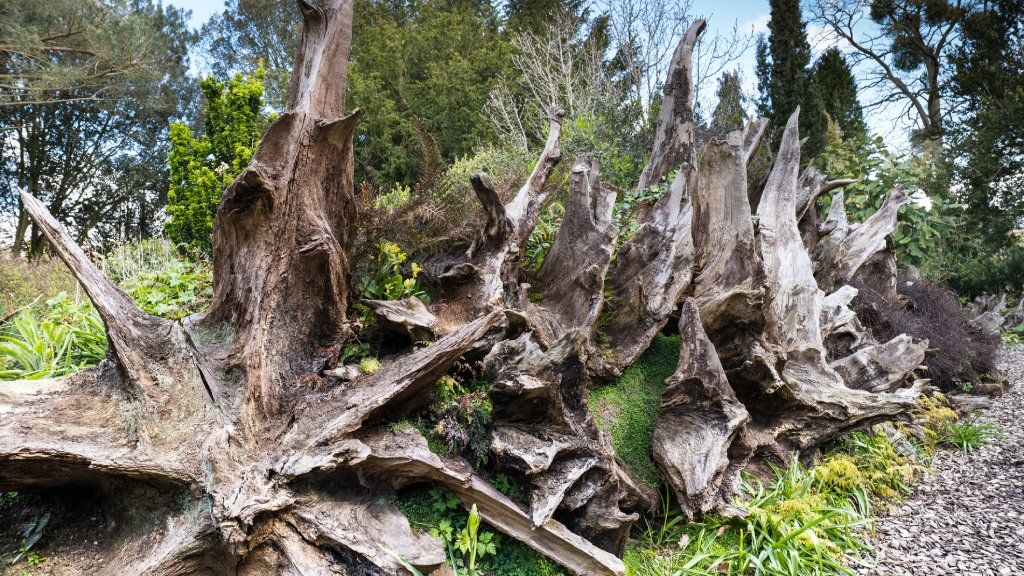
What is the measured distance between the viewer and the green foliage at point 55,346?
3188 millimetres

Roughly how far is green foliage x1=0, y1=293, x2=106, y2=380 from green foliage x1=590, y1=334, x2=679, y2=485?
135 inches

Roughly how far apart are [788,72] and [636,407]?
17.9 meters

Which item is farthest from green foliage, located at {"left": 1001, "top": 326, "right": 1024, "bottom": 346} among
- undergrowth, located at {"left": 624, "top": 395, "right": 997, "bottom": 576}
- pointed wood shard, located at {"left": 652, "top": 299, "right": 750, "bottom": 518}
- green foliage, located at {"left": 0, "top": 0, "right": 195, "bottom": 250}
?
green foliage, located at {"left": 0, "top": 0, "right": 195, "bottom": 250}

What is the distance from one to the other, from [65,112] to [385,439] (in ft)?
68.5

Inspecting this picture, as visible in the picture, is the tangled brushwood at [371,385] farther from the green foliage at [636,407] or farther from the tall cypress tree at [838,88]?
the tall cypress tree at [838,88]

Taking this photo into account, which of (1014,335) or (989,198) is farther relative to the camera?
(989,198)

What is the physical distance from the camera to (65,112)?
16.5 m

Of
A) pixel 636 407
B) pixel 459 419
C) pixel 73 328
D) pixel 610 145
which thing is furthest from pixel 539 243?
pixel 610 145

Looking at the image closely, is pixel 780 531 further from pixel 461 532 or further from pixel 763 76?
pixel 763 76

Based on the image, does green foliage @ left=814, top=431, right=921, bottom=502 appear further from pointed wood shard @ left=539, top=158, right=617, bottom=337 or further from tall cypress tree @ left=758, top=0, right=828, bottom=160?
tall cypress tree @ left=758, top=0, right=828, bottom=160

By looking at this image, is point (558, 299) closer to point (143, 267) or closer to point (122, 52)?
point (143, 267)

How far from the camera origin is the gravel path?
2.99 m

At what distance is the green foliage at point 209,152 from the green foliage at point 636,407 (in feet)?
15.8

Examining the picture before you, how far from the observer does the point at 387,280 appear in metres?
3.66
